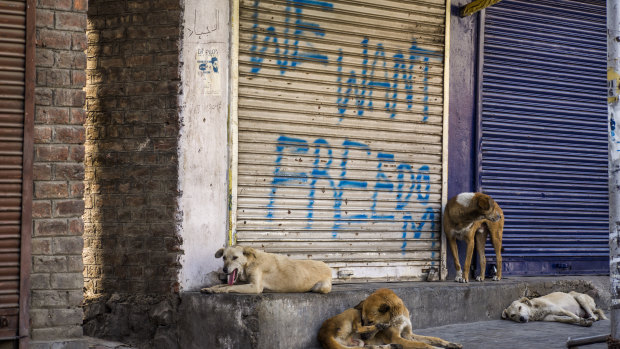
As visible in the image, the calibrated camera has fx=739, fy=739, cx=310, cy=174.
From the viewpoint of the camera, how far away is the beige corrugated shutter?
24.7 ft

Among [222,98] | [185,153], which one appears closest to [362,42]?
[222,98]

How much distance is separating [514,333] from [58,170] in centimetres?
489

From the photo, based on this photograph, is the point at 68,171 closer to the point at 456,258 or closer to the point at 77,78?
the point at 77,78

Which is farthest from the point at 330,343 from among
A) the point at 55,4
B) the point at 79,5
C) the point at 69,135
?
the point at 55,4

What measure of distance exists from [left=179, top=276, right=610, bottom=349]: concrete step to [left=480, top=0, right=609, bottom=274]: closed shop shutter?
6.61 feet

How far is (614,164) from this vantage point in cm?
556

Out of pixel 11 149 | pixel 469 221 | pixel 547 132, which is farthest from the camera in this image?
pixel 547 132

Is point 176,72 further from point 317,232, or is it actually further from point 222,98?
point 317,232

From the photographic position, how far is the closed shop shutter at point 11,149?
5.19 m

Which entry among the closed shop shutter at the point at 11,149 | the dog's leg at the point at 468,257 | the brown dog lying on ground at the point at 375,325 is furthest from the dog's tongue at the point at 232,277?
the dog's leg at the point at 468,257

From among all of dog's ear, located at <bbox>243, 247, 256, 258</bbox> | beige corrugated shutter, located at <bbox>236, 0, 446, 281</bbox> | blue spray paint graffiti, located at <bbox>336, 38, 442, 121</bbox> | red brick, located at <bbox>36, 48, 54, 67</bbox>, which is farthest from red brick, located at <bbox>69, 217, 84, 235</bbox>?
blue spray paint graffiti, located at <bbox>336, 38, 442, 121</bbox>

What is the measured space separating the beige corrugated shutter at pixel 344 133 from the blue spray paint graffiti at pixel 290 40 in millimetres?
11

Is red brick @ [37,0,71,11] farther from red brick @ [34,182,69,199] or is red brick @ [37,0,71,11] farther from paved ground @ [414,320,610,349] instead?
paved ground @ [414,320,610,349]

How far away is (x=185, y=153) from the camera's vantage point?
6.98 metres
